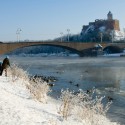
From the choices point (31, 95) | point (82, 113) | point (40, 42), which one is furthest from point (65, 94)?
point (40, 42)

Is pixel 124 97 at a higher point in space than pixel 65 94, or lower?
lower

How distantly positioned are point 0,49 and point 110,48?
55520 millimetres

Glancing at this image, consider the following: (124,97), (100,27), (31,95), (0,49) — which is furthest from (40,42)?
(100,27)

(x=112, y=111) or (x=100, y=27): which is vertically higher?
(x=100, y=27)

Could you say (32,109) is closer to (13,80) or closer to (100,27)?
(13,80)

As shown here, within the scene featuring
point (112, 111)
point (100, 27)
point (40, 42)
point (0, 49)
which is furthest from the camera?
point (100, 27)

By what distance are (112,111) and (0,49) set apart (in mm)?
76332

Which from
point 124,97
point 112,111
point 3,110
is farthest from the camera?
point 124,97

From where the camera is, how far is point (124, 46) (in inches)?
5118

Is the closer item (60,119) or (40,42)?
(60,119)

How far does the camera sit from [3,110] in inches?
454

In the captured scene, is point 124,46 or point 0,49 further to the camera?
point 124,46

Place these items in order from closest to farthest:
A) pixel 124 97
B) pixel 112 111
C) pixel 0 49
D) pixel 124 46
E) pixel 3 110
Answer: pixel 3 110 < pixel 112 111 < pixel 124 97 < pixel 0 49 < pixel 124 46

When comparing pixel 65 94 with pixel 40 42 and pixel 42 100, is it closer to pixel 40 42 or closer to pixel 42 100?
pixel 42 100
